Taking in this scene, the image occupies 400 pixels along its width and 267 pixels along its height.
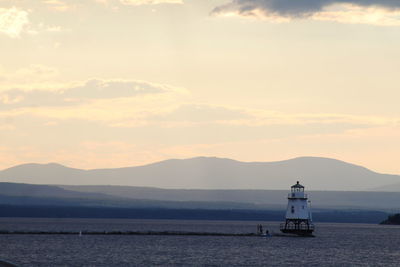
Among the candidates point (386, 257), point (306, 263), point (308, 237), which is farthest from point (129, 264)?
point (308, 237)

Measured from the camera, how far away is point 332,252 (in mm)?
119500

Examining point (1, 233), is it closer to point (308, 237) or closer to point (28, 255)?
point (308, 237)

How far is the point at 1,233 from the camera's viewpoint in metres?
166

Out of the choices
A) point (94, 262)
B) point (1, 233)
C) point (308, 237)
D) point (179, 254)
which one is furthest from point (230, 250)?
point (1, 233)

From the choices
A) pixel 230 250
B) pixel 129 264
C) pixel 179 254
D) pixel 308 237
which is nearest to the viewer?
pixel 129 264

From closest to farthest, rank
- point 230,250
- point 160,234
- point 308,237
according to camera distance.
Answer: point 230,250 < point 308,237 < point 160,234

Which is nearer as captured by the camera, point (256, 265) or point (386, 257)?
point (256, 265)

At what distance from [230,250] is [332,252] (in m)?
13.5

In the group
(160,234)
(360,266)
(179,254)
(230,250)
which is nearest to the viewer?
(360,266)

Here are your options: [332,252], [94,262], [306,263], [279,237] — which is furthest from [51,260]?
[279,237]

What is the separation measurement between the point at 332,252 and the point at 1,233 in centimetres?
7043

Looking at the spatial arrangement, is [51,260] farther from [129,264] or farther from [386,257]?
[386,257]

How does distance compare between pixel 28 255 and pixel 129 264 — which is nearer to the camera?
pixel 129 264

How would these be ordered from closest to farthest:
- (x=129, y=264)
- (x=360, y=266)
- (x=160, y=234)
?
(x=129, y=264), (x=360, y=266), (x=160, y=234)
